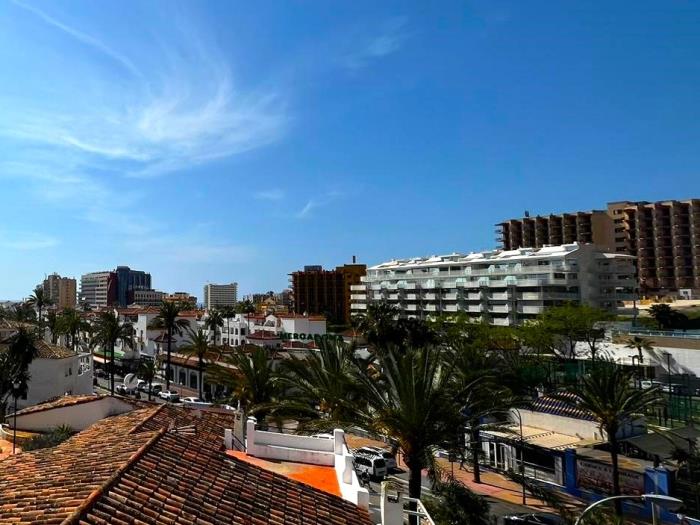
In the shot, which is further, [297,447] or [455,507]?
[455,507]

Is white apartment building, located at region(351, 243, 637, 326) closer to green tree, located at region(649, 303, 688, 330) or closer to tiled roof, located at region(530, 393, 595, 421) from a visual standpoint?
green tree, located at region(649, 303, 688, 330)

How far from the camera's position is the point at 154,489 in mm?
10664

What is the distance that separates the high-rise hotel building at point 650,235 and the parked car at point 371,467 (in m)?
120

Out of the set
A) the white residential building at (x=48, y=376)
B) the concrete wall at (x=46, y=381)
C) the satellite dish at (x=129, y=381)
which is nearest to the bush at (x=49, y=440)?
the white residential building at (x=48, y=376)

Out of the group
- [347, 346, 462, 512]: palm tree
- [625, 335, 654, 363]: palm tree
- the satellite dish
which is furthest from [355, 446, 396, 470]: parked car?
the satellite dish

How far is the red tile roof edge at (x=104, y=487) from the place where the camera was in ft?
28.1

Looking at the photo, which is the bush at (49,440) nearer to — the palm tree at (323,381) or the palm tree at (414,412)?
the palm tree at (323,381)

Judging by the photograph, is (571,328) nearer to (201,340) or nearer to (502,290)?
(502,290)

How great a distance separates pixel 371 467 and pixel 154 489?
21303mm

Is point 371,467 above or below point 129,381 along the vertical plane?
below

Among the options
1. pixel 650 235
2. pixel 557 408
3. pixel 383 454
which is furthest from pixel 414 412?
pixel 650 235

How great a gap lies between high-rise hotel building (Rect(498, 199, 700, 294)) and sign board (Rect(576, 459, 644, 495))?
116m

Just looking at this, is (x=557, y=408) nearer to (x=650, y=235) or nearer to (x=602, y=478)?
(x=602, y=478)

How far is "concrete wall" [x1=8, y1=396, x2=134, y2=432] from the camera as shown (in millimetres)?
24844
